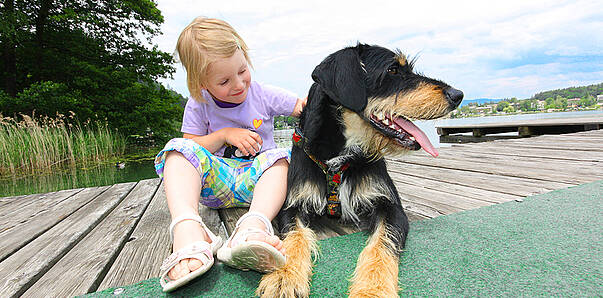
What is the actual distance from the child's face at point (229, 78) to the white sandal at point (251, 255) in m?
1.21

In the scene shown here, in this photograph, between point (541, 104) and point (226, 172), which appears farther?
point (541, 104)

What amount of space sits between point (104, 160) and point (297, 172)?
10.4m

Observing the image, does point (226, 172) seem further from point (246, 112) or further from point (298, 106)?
point (298, 106)

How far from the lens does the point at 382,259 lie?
1474 mm

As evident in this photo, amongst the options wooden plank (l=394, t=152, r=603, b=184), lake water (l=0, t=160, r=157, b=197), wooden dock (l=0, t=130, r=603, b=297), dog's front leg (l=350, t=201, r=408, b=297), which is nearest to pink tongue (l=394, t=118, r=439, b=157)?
wooden dock (l=0, t=130, r=603, b=297)

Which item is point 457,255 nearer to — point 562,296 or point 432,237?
point 432,237

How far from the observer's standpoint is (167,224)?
2412 millimetres

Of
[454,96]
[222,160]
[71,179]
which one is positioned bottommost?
[71,179]

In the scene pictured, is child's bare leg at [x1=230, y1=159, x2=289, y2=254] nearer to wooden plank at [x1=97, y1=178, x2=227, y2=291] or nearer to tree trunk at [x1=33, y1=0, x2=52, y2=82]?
wooden plank at [x1=97, y1=178, x2=227, y2=291]

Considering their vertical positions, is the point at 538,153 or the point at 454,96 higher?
the point at 454,96

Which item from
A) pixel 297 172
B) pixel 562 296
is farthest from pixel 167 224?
pixel 562 296

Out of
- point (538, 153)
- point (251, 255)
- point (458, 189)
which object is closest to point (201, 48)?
point (251, 255)

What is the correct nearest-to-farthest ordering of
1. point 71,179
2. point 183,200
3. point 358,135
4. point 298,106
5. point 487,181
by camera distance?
point 183,200 → point 358,135 → point 298,106 → point 487,181 → point 71,179

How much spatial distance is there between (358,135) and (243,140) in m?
0.87
